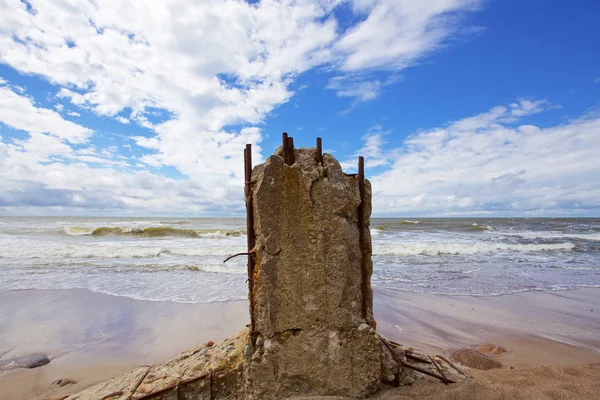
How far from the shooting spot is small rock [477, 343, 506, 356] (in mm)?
4957

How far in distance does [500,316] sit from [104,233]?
29.0 metres

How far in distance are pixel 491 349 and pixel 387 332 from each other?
156 cm

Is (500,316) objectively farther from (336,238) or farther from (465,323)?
(336,238)

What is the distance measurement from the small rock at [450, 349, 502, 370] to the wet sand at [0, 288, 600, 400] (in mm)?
179

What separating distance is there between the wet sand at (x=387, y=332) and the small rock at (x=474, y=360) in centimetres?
18

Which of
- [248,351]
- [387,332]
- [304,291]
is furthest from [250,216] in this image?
[387,332]

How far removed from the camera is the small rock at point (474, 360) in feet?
14.7

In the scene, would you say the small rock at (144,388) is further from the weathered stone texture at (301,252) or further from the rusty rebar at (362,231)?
the rusty rebar at (362,231)

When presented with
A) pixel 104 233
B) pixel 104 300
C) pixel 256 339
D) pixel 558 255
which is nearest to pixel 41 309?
pixel 104 300

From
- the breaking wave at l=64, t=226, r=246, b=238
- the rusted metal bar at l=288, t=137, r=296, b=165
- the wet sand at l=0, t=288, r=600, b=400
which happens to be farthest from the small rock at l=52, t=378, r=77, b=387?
the breaking wave at l=64, t=226, r=246, b=238

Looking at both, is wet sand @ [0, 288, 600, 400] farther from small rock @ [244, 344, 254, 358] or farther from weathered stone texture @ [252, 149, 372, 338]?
small rock @ [244, 344, 254, 358]

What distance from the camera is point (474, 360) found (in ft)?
15.2

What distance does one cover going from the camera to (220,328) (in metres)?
5.99

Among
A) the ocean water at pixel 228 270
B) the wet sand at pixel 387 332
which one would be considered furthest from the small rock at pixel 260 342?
the ocean water at pixel 228 270
